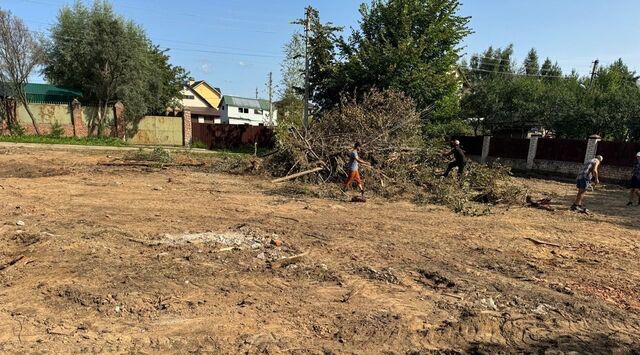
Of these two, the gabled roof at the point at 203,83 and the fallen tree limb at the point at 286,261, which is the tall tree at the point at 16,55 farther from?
the gabled roof at the point at 203,83

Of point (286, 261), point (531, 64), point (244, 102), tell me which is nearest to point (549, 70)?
point (531, 64)

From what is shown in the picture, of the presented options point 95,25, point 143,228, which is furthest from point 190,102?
point 143,228

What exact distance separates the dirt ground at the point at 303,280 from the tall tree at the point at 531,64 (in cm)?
6864

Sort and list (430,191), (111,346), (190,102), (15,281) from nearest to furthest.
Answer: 1. (111,346)
2. (15,281)
3. (430,191)
4. (190,102)

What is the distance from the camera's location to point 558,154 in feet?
65.9

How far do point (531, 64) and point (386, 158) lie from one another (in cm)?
7019

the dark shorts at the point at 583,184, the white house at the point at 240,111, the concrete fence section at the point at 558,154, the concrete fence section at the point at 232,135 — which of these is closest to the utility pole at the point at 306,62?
the concrete fence section at the point at 232,135

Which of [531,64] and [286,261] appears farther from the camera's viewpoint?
[531,64]

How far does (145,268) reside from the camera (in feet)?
17.3

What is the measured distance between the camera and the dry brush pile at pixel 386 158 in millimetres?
11828

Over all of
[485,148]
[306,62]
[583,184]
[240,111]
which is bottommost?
[485,148]

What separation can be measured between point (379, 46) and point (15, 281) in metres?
20.2

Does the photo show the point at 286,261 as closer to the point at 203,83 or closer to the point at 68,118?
the point at 68,118

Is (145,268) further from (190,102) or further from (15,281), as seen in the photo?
(190,102)
